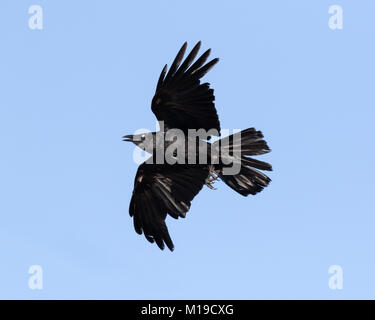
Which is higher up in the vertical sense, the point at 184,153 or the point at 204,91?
the point at 204,91

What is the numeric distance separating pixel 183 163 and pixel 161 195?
991 millimetres

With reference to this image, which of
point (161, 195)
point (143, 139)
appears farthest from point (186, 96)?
point (161, 195)

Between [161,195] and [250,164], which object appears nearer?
[250,164]

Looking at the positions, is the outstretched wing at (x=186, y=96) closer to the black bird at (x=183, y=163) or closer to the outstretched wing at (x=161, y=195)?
the black bird at (x=183, y=163)

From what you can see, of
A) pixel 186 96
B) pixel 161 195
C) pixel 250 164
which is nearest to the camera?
pixel 186 96

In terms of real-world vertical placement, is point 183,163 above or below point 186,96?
below

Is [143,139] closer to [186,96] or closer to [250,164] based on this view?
[186,96]

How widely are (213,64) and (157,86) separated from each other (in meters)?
1.19

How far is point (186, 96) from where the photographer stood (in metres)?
16.0

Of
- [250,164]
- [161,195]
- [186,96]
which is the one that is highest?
[186,96]

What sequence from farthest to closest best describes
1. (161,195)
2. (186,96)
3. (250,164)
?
(161,195) < (250,164) < (186,96)

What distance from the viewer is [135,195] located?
17.4 meters
